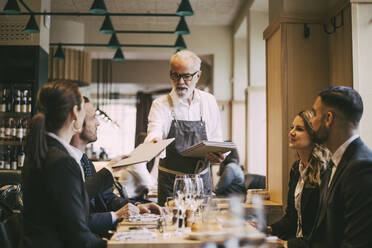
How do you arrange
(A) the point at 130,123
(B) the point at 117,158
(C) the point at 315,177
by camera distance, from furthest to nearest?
(A) the point at 130,123, (C) the point at 315,177, (B) the point at 117,158

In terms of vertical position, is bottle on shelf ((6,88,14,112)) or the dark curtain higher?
the dark curtain

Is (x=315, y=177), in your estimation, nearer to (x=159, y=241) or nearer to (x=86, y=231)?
(x=159, y=241)

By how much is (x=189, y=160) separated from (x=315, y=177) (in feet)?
2.88

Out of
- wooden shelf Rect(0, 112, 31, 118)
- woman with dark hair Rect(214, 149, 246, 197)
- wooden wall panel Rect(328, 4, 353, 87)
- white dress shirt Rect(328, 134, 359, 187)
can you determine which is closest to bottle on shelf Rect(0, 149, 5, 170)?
wooden shelf Rect(0, 112, 31, 118)

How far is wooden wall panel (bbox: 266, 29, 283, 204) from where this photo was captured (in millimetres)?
4035

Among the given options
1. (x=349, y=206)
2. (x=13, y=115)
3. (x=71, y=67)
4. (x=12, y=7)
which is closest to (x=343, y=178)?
(x=349, y=206)

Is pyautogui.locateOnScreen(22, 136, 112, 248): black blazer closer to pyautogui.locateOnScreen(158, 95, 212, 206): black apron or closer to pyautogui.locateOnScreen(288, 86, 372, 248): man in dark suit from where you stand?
pyautogui.locateOnScreen(288, 86, 372, 248): man in dark suit

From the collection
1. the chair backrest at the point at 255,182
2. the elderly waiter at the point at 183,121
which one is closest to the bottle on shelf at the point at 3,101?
the chair backrest at the point at 255,182

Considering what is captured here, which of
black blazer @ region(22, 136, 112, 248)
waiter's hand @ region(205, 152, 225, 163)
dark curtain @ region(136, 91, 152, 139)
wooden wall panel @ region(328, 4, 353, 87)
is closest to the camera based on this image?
black blazer @ region(22, 136, 112, 248)

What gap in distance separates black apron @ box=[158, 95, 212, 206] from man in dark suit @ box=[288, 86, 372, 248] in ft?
3.45

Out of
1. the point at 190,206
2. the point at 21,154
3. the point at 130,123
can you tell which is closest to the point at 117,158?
the point at 190,206

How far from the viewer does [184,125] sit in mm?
3002

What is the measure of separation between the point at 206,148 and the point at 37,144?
44.7 inches

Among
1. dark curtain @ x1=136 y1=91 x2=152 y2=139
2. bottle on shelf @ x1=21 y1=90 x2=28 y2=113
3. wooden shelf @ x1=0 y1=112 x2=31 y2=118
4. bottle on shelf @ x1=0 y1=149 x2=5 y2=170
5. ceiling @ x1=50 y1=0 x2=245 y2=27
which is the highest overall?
ceiling @ x1=50 y1=0 x2=245 y2=27
